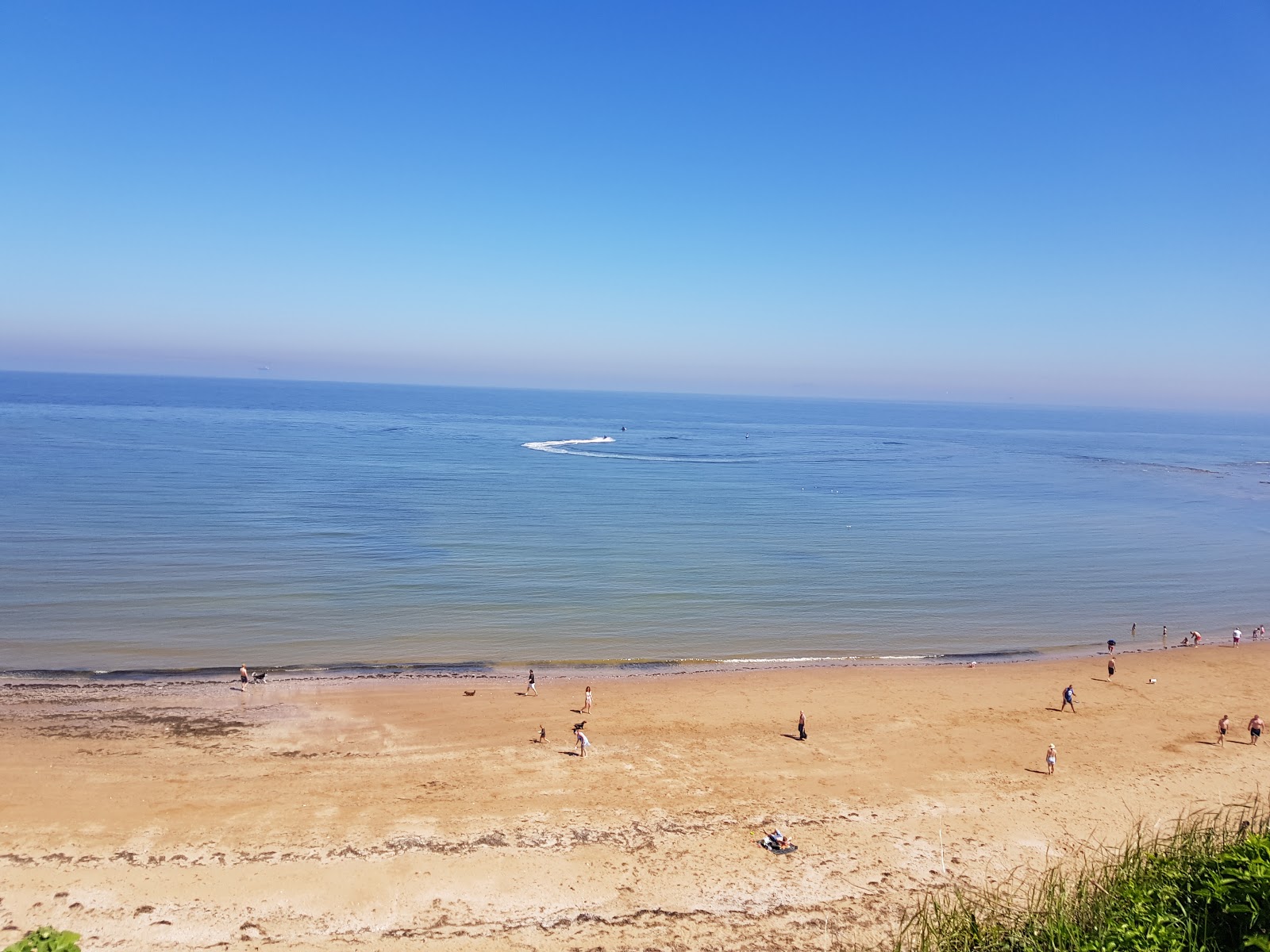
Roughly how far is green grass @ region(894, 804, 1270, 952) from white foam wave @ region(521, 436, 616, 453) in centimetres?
11055

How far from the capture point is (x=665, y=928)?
15.8 m

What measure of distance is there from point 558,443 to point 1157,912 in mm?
125041

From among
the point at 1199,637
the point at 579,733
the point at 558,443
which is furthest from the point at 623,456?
the point at 579,733

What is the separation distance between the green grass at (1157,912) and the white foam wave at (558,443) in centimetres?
11055

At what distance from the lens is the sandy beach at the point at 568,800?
53.0 ft

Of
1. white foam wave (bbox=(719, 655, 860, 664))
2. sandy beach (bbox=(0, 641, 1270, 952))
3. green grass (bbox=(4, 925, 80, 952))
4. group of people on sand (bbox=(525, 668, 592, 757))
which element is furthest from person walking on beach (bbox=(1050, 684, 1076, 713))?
green grass (bbox=(4, 925, 80, 952))

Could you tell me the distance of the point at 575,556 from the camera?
2014 inches

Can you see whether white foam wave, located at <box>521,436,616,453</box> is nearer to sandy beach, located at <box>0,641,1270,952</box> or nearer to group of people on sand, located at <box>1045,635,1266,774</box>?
sandy beach, located at <box>0,641,1270,952</box>

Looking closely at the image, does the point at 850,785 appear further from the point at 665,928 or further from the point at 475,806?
the point at 475,806

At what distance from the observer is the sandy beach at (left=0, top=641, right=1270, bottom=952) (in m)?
16.1

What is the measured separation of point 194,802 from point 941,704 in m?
24.6

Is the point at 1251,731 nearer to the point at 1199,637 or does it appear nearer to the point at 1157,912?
the point at 1199,637

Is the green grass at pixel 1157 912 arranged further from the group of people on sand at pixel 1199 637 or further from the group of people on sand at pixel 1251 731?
the group of people on sand at pixel 1199 637

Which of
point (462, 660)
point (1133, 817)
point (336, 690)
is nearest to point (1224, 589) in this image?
point (1133, 817)
